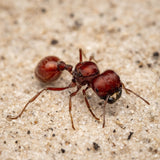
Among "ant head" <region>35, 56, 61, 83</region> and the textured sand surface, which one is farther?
"ant head" <region>35, 56, 61, 83</region>

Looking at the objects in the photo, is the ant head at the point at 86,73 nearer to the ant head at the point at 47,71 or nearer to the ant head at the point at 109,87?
the ant head at the point at 109,87

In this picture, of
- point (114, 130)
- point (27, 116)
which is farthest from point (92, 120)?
point (27, 116)

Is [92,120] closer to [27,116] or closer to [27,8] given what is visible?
[27,116]

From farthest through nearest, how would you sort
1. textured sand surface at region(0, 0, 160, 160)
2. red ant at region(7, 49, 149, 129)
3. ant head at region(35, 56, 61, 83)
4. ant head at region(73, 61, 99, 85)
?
ant head at region(35, 56, 61, 83), ant head at region(73, 61, 99, 85), red ant at region(7, 49, 149, 129), textured sand surface at region(0, 0, 160, 160)

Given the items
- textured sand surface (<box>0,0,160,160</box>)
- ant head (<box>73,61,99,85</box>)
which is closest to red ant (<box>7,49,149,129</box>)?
ant head (<box>73,61,99,85</box>)

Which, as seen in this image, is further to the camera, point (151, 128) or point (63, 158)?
point (151, 128)

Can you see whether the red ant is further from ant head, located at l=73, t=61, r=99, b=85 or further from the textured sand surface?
the textured sand surface

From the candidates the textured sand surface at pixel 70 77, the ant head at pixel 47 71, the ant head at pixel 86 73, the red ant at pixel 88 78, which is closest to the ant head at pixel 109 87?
the red ant at pixel 88 78
